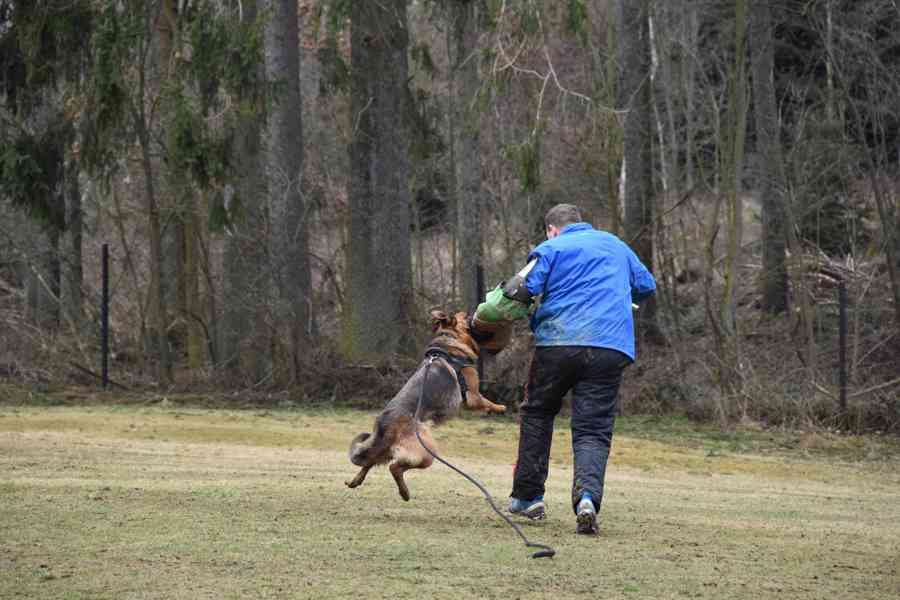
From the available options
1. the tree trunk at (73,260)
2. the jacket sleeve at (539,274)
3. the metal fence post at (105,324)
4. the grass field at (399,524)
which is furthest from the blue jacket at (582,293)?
the tree trunk at (73,260)

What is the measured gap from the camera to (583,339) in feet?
29.7

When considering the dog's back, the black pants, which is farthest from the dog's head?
the black pants

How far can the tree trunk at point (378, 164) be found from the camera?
72.8ft

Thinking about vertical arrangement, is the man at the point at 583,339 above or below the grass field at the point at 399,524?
above

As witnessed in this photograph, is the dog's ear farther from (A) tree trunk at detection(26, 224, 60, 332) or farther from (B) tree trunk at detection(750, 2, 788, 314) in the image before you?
(A) tree trunk at detection(26, 224, 60, 332)

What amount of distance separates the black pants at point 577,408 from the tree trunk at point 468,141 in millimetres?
10227

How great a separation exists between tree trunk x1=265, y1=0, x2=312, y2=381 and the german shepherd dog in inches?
449

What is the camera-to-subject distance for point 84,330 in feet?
75.8

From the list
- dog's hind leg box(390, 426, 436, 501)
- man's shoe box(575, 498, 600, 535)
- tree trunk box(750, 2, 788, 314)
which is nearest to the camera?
man's shoe box(575, 498, 600, 535)

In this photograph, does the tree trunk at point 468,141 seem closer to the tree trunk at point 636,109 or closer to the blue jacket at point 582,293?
the tree trunk at point 636,109

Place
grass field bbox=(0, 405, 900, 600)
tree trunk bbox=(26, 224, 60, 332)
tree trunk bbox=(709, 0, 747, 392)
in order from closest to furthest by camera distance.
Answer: grass field bbox=(0, 405, 900, 600), tree trunk bbox=(709, 0, 747, 392), tree trunk bbox=(26, 224, 60, 332)

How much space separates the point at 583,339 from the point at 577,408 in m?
0.50

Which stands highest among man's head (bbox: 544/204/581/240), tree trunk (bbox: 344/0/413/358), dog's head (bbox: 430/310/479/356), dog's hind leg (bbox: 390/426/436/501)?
tree trunk (bbox: 344/0/413/358)

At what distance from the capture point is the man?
356 inches
